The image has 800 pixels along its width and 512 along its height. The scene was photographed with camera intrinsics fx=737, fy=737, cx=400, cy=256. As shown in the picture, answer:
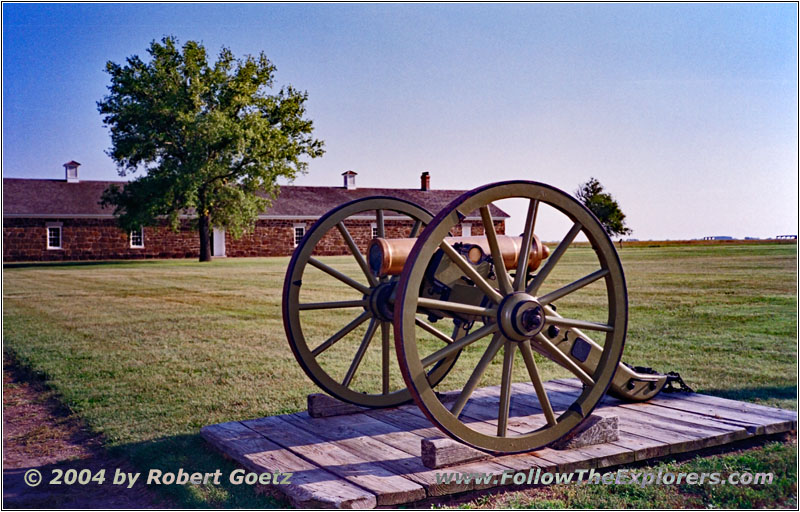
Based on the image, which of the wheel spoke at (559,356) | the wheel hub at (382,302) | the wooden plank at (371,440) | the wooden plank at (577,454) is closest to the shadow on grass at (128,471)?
the wooden plank at (371,440)

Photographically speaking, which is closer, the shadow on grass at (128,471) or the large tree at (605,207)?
the shadow on grass at (128,471)

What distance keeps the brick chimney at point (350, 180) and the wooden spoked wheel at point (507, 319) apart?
125 ft

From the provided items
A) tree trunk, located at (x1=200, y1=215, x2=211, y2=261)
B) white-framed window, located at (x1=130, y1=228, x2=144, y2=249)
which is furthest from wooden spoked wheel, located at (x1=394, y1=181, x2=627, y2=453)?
white-framed window, located at (x1=130, y1=228, x2=144, y2=249)

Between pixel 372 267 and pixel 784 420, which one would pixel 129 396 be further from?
pixel 784 420

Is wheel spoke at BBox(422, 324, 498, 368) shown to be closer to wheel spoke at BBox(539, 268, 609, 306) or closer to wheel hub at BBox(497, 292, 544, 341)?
wheel hub at BBox(497, 292, 544, 341)

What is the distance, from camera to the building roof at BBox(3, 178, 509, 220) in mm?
33188

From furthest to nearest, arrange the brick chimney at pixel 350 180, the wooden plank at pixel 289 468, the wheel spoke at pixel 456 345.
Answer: the brick chimney at pixel 350 180
the wheel spoke at pixel 456 345
the wooden plank at pixel 289 468

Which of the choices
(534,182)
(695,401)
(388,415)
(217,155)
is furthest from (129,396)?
(217,155)

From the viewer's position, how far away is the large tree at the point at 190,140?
2927 centimetres

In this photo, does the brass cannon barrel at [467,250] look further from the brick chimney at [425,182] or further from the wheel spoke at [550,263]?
the brick chimney at [425,182]

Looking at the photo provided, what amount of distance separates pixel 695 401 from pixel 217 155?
27.9 metres

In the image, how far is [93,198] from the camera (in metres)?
35.2

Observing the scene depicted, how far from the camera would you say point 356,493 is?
3.40 m

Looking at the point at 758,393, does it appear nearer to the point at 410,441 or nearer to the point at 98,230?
the point at 410,441
